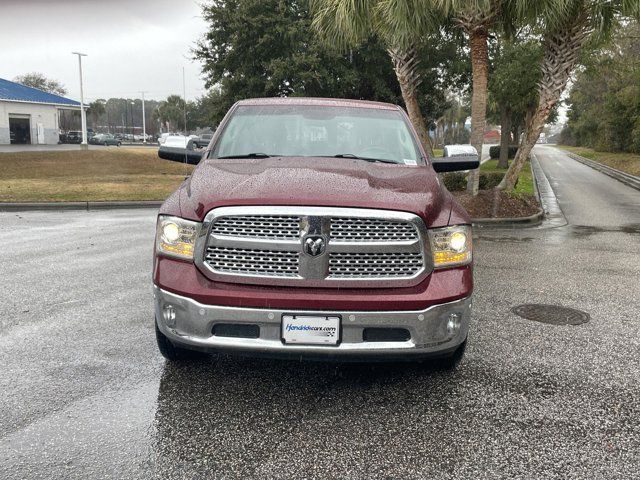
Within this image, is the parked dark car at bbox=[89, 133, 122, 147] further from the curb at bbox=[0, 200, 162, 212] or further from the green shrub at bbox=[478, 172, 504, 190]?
the green shrub at bbox=[478, 172, 504, 190]

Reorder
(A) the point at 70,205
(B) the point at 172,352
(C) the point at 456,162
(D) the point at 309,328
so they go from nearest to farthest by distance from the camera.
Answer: (D) the point at 309,328 → (B) the point at 172,352 → (C) the point at 456,162 → (A) the point at 70,205

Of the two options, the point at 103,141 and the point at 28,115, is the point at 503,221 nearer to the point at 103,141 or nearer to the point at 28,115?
the point at 28,115

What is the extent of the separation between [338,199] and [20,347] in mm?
2829

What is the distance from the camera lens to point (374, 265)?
3180mm

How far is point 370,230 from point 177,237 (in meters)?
1.14

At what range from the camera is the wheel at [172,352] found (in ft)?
12.1

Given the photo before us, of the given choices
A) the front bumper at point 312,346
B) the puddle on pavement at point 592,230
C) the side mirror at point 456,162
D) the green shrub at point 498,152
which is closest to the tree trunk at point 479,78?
the puddle on pavement at point 592,230

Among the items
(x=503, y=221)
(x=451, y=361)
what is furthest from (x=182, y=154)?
(x=503, y=221)

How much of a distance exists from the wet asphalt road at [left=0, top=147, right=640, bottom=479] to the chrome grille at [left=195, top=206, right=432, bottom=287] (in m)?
0.82

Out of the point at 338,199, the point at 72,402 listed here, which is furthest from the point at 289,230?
the point at 72,402

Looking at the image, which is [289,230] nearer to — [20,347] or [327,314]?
[327,314]

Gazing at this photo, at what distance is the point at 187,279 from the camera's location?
3186 mm

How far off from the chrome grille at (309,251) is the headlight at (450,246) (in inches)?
4.4

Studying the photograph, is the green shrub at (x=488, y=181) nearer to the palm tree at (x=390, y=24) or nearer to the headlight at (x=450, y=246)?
the palm tree at (x=390, y=24)
